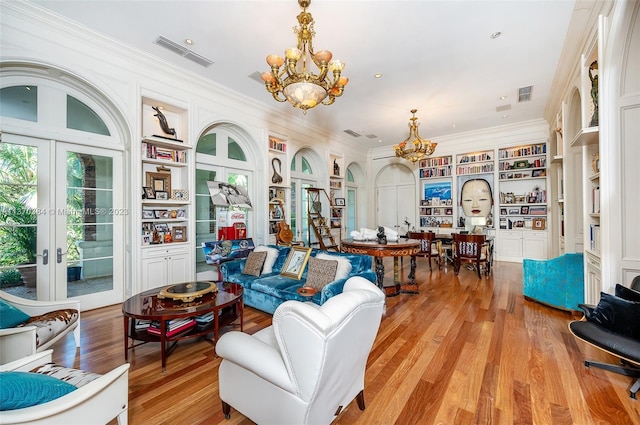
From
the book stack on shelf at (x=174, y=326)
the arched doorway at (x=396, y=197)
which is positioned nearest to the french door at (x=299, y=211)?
the arched doorway at (x=396, y=197)

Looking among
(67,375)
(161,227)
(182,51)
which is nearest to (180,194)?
(161,227)

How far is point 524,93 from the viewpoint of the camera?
197 inches

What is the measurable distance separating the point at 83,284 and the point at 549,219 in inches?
368

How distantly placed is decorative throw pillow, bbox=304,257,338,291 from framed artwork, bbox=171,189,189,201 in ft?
8.25

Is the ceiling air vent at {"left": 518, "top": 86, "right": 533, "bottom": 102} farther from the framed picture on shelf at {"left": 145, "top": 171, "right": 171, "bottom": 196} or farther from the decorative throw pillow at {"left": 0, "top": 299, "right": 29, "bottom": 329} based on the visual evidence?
the decorative throw pillow at {"left": 0, "top": 299, "right": 29, "bottom": 329}

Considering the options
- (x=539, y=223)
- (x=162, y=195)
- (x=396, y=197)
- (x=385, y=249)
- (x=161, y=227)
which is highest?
(x=396, y=197)

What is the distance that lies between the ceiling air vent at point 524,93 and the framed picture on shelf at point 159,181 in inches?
249

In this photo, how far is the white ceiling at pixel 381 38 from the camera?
2.88 m

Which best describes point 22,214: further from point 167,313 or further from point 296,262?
point 296,262

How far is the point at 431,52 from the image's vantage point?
367cm

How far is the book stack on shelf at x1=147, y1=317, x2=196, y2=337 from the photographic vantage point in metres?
2.36

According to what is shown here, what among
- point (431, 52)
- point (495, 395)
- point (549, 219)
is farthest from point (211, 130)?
point (549, 219)

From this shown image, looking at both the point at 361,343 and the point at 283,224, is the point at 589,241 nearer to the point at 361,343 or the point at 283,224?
the point at 361,343

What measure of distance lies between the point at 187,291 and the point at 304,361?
176cm
